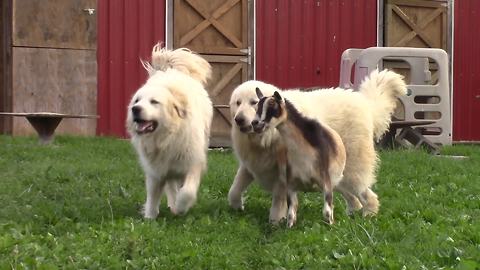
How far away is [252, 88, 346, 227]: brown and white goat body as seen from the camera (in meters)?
5.67

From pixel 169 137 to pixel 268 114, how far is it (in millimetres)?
978

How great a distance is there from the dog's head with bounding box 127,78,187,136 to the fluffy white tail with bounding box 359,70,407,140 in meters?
1.94

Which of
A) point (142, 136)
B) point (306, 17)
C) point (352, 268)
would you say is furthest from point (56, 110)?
point (352, 268)

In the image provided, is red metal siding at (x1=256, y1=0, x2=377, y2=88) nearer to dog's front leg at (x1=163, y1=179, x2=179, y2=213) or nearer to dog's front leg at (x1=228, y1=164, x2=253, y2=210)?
dog's front leg at (x1=163, y1=179, x2=179, y2=213)

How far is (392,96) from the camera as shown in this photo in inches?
285

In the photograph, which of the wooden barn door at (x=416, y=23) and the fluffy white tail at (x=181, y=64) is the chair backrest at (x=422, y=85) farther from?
the fluffy white tail at (x=181, y=64)

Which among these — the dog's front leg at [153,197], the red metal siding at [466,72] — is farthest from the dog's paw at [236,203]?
the red metal siding at [466,72]

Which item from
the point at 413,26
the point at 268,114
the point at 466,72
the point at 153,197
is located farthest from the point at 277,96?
the point at 466,72

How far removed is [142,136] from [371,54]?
7.30 m

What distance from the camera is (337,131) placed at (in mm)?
6645

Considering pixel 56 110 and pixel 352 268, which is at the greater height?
pixel 56 110

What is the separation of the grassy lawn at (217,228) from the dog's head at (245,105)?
805 millimetres

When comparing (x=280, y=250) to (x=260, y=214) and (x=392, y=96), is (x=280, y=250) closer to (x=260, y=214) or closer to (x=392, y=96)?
(x=260, y=214)

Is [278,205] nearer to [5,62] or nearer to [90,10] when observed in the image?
[90,10]
